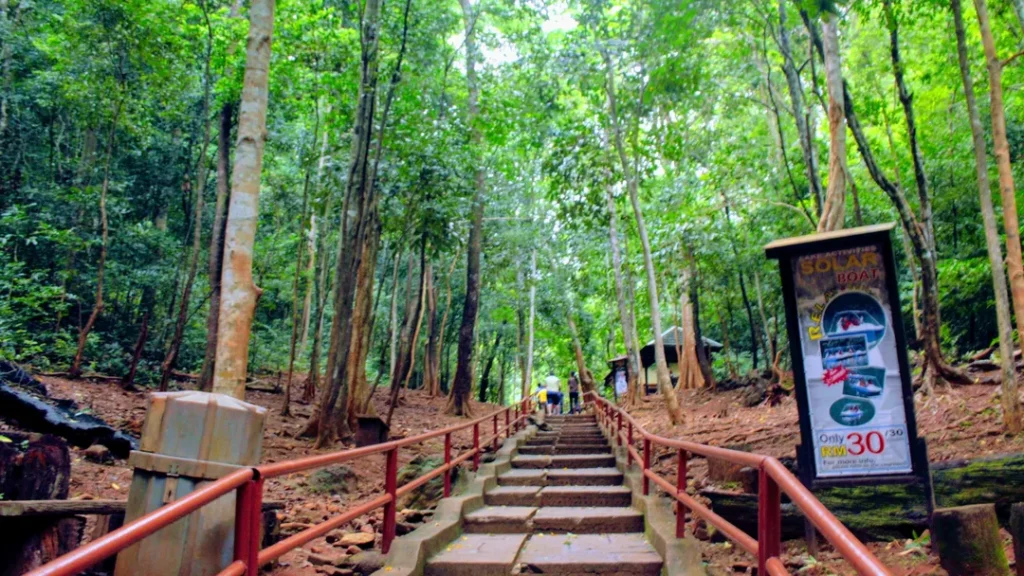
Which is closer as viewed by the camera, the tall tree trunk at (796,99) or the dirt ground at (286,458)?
the dirt ground at (286,458)

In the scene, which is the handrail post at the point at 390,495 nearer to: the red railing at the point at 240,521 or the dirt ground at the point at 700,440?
the red railing at the point at 240,521

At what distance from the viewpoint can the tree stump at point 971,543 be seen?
12.7ft

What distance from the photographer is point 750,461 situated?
9.84 ft

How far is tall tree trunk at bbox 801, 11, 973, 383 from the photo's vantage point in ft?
25.6

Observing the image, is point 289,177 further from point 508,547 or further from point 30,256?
point 508,547

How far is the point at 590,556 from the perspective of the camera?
4.99 metres

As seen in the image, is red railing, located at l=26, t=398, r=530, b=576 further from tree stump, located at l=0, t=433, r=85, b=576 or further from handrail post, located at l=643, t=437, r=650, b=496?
handrail post, located at l=643, t=437, r=650, b=496

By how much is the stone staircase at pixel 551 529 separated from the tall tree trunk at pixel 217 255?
17.8 ft

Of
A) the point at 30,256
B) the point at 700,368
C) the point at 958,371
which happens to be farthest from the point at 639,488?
the point at 700,368

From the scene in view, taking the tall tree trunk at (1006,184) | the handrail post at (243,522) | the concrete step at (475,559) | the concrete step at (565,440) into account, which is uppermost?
the tall tree trunk at (1006,184)

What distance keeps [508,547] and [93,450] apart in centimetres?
511

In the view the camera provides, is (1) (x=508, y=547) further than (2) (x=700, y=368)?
No

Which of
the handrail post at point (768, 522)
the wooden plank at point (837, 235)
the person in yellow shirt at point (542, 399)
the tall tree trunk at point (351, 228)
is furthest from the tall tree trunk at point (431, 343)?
the handrail post at point (768, 522)

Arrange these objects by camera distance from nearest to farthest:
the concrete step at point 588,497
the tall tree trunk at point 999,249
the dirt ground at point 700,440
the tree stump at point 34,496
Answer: the tree stump at point 34,496 → the dirt ground at point 700,440 → the tall tree trunk at point 999,249 → the concrete step at point 588,497
